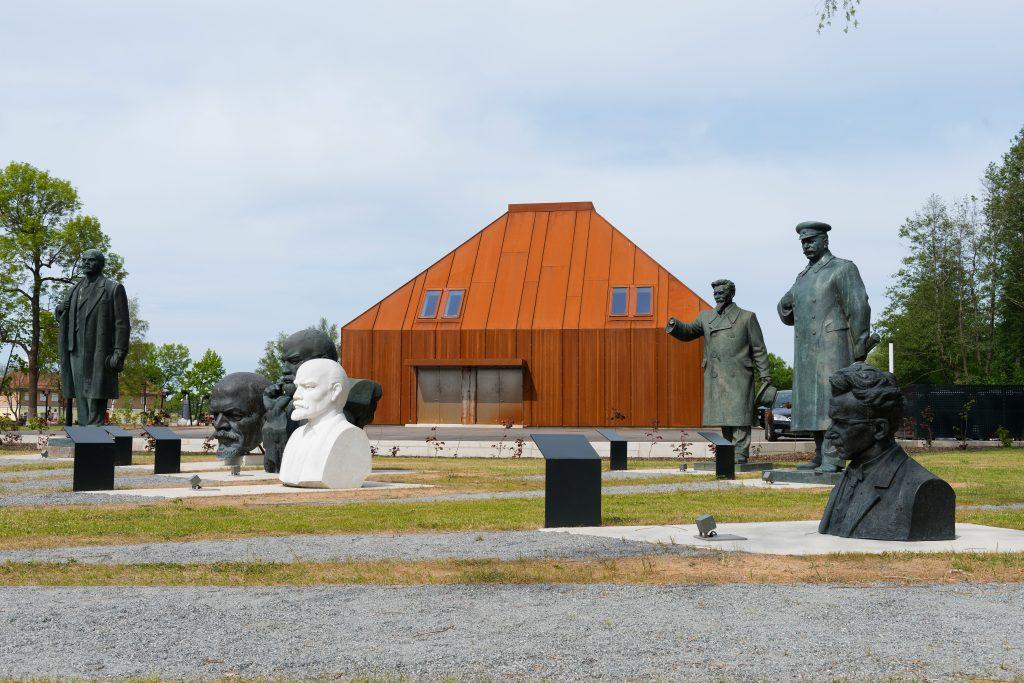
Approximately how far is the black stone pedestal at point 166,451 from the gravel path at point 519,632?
31.0ft

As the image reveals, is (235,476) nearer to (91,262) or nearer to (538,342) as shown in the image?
(91,262)

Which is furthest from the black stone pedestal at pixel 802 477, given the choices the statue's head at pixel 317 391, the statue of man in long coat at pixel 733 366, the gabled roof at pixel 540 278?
the gabled roof at pixel 540 278

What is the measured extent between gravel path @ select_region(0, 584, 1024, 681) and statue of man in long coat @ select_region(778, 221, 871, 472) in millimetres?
6832

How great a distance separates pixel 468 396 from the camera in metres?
37.8

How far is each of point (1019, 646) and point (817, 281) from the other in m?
8.62

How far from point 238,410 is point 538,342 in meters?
21.6

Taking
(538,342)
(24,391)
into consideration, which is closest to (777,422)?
(538,342)

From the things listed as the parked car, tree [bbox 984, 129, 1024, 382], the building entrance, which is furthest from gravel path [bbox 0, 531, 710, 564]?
tree [bbox 984, 129, 1024, 382]

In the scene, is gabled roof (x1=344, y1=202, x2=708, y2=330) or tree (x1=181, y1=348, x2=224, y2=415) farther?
tree (x1=181, y1=348, x2=224, y2=415)

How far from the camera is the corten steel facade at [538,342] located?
36344 mm

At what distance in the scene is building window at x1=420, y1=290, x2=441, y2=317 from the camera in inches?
1518

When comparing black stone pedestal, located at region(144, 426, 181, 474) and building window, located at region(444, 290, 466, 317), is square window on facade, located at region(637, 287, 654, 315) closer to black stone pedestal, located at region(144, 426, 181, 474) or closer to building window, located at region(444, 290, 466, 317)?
building window, located at region(444, 290, 466, 317)

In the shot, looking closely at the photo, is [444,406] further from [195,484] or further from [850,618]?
[850,618]

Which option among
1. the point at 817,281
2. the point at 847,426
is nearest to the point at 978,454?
the point at 817,281
